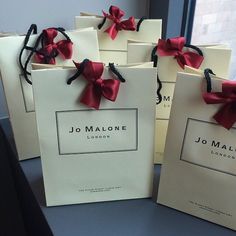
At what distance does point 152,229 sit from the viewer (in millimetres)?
606

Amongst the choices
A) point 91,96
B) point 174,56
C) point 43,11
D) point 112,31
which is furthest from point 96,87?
point 43,11

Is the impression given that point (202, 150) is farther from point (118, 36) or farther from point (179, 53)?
point (118, 36)

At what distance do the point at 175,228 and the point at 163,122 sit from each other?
0.75ft

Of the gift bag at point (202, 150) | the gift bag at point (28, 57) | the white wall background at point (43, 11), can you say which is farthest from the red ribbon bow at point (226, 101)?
the white wall background at point (43, 11)

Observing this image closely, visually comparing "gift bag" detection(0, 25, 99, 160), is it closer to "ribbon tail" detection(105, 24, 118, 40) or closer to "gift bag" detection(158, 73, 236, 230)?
"ribbon tail" detection(105, 24, 118, 40)

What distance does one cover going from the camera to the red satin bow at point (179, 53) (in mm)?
650

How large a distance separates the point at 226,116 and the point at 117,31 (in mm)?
434

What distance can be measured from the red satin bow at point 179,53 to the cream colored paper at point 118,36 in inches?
8.0

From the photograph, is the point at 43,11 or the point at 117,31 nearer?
the point at 117,31

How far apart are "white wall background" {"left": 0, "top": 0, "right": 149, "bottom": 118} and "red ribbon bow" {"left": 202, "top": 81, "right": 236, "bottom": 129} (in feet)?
2.07

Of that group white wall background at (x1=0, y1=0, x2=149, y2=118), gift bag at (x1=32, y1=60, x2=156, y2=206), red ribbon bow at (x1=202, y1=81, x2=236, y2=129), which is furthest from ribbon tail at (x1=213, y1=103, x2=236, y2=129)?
white wall background at (x1=0, y1=0, x2=149, y2=118)

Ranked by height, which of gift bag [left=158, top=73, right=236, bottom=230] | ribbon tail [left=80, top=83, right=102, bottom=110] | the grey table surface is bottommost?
the grey table surface

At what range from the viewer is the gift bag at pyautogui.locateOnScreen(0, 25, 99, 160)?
0.70 metres

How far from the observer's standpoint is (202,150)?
576mm
